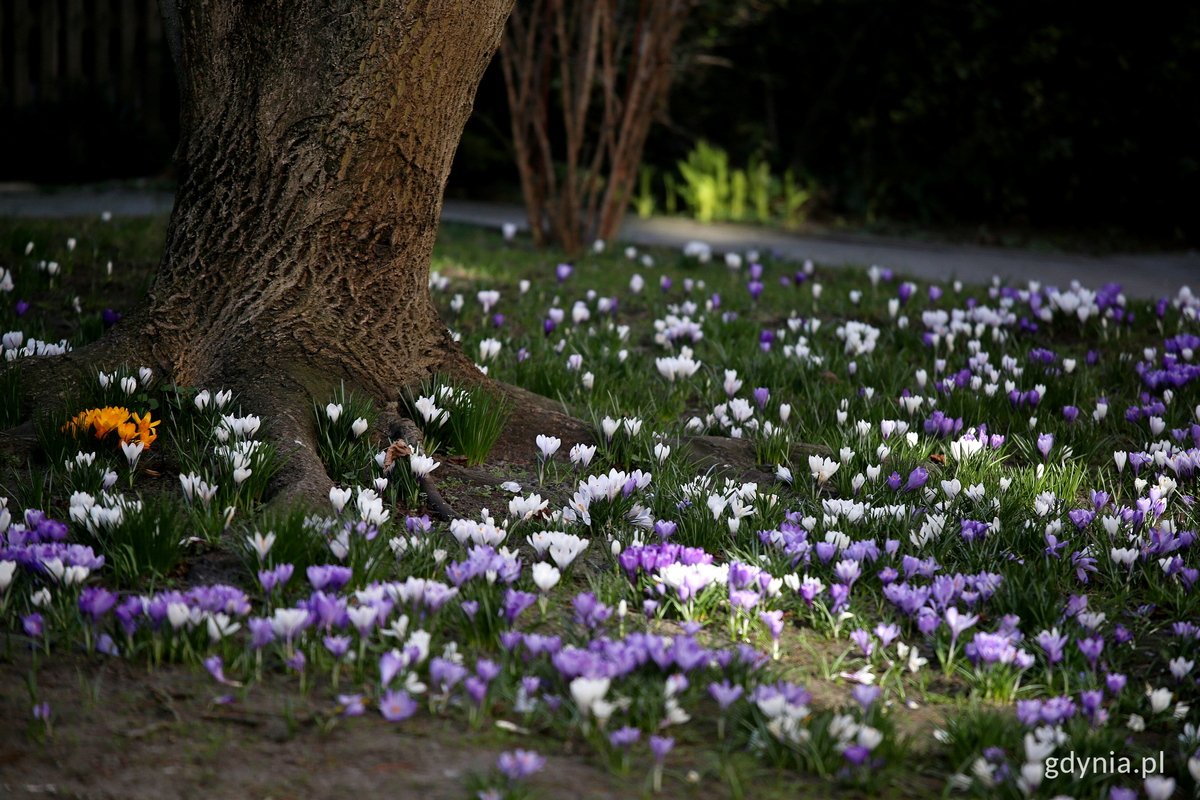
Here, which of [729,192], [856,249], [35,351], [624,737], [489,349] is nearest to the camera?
[624,737]

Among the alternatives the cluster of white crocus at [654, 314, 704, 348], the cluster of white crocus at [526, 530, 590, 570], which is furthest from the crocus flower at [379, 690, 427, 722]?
the cluster of white crocus at [654, 314, 704, 348]

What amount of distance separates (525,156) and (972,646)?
566cm

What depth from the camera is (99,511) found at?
2.84 metres

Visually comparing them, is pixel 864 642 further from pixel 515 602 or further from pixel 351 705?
pixel 351 705

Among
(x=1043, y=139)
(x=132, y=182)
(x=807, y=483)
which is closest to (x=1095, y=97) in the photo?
(x=1043, y=139)

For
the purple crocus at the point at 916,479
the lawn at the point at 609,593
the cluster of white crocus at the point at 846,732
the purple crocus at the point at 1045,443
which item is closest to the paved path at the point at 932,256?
the lawn at the point at 609,593

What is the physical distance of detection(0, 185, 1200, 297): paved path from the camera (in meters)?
8.11

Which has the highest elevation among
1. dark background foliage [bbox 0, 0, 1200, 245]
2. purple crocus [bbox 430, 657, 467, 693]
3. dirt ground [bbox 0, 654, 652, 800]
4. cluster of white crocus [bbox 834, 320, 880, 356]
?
dark background foliage [bbox 0, 0, 1200, 245]

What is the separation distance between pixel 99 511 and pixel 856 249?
7.34 meters

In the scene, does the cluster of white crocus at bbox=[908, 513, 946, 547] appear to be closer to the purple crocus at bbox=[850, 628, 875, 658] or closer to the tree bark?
the purple crocus at bbox=[850, 628, 875, 658]

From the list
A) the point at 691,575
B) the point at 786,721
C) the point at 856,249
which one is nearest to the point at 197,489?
the point at 691,575

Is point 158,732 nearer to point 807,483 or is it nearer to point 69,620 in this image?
point 69,620

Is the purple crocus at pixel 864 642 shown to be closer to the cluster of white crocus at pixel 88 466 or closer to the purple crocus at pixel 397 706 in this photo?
the purple crocus at pixel 397 706

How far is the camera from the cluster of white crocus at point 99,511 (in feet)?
9.27
